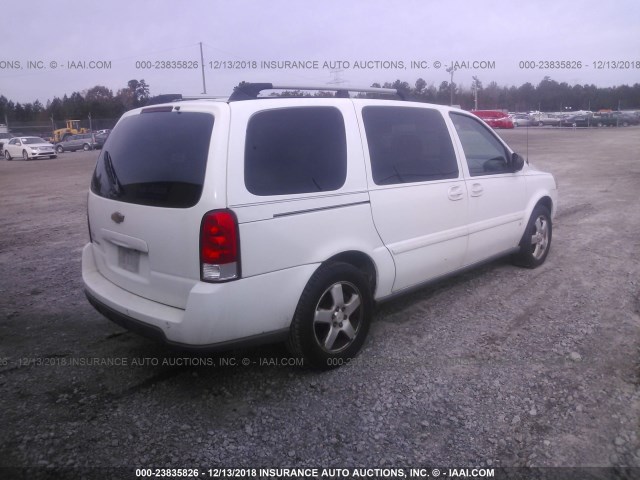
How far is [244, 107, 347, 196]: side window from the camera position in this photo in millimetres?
3100

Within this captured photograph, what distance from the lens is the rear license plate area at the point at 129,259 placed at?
332cm

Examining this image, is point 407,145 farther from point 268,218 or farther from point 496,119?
point 496,119

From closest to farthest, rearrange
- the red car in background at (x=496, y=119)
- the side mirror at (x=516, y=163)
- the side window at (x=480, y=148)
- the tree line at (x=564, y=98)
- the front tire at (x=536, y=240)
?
the side window at (x=480, y=148) → the side mirror at (x=516, y=163) → the front tire at (x=536, y=240) → the red car in background at (x=496, y=119) → the tree line at (x=564, y=98)

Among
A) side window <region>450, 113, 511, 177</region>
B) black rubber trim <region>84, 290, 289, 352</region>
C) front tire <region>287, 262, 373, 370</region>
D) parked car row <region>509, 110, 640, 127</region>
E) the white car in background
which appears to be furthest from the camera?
parked car row <region>509, 110, 640, 127</region>

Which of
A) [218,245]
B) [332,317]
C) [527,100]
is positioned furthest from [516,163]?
[527,100]

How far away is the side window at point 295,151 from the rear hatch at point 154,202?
289 millimetres

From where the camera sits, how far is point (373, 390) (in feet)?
11.0

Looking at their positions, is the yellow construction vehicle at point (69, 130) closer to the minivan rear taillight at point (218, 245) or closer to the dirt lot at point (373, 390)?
the dirt lot at point (373, 390)

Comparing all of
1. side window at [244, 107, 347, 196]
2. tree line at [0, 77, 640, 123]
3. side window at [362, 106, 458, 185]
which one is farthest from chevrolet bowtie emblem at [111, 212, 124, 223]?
tree line at [0, 77, 640, 123]

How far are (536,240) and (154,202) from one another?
167 inches

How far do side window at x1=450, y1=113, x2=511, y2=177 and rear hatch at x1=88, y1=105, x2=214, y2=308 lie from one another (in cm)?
258

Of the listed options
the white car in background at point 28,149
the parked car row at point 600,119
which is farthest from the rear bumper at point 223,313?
the parked car row at point 600,119

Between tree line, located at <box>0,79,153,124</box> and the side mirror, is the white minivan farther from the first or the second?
tree line, located at <box>0,79,153,124</box>

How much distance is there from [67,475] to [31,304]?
2.84 m
